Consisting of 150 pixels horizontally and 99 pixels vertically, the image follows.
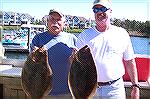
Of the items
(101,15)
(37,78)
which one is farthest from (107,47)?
(37,78)

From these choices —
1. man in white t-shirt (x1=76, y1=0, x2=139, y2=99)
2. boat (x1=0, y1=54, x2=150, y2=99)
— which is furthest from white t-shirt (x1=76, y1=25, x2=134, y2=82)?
boat (x1=0, y1=54, x2=150, y2=99)

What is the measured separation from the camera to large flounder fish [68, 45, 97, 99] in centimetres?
240

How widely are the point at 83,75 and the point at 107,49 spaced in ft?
1.62

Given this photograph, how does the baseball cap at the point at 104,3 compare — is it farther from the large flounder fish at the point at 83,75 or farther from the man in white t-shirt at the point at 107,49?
the large flounder fish at the point at 83,75

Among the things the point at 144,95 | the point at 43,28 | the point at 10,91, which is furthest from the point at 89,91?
the point at 10,91

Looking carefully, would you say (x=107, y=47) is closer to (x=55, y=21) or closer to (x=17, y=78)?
(x=55, y=21)

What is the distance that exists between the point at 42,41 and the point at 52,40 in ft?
0.29

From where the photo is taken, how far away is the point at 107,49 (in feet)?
9.32

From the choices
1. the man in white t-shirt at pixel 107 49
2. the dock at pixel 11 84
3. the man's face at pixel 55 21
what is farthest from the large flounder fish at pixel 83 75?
the dock at pixel 11 84

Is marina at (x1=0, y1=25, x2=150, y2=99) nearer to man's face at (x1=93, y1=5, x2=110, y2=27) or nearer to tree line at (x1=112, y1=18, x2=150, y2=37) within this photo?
tree line at (x1=112, y1=18, x2=150, y2=37)

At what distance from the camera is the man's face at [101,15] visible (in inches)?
108

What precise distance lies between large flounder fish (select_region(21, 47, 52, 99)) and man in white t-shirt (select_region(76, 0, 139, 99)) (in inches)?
19.2

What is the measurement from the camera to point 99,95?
2891mm

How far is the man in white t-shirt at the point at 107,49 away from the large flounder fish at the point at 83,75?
393mm
